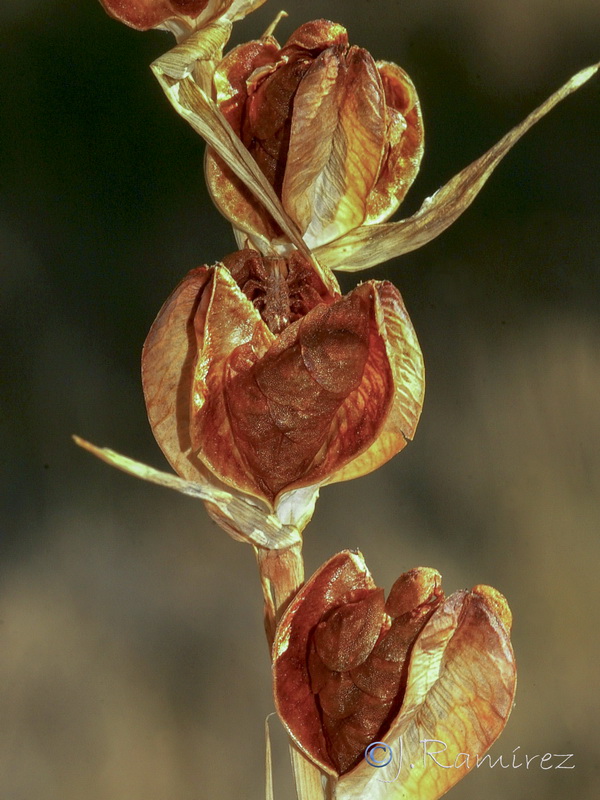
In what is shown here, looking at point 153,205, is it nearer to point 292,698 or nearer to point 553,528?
point 553,528

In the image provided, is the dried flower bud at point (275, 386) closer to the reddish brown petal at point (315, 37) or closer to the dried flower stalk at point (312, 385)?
the dried flower stalk at point (312, 385)

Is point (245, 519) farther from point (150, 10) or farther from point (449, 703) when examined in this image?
point (150, 10)

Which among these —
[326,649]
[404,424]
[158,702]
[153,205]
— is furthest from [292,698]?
[153,205]

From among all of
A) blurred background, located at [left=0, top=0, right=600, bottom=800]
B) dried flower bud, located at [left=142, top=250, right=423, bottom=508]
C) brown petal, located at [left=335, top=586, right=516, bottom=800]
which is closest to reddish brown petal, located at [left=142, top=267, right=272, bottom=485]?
dried flower bud, located at [left=142, top=250, right=423, bottom=508]

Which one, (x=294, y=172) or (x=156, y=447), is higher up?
(x=294, y=172)

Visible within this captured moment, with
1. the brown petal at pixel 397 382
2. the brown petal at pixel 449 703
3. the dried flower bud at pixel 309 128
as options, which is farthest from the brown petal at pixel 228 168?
the brown petal at pixel 449 703

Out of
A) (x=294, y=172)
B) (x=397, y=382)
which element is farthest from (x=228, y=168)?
(x=397, y=382)
